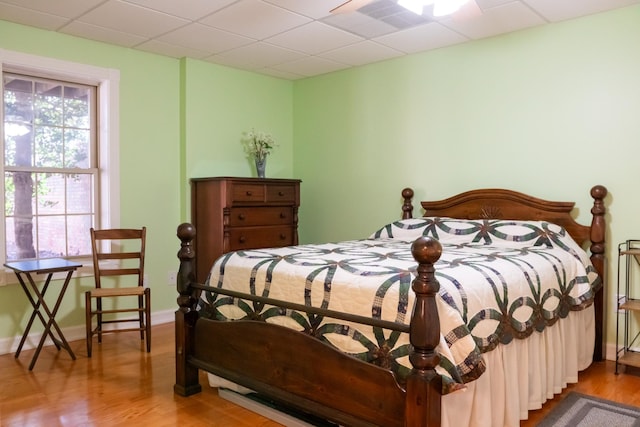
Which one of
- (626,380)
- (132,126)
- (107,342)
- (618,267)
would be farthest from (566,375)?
(132,126)

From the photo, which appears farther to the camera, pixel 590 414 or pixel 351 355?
pixel 590 414

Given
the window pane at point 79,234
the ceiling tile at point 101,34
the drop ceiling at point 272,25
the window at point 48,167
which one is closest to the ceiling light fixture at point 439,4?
the drop ceiling at point 272,25

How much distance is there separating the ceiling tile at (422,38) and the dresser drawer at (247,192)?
1.57 m

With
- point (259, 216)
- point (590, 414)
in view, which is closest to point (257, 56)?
point (259, 216)

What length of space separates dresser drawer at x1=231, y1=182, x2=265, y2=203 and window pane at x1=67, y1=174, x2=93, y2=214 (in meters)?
1.15

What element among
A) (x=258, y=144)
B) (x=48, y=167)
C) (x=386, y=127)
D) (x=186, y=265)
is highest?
(x=386, y=127)

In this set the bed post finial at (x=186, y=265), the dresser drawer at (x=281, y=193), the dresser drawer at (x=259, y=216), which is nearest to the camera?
the bed post finial at (x=186, y=265)

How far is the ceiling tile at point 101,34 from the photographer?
3.70 meters

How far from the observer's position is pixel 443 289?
205 centimetres

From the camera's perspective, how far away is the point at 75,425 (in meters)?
2.44

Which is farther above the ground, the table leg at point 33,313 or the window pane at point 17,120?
the window pane at point 17,120

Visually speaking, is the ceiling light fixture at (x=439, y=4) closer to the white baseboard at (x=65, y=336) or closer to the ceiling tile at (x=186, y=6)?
the ceiling tile at (x=186, y=6)

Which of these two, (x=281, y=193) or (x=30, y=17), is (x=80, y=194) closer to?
(x=30, y=17)

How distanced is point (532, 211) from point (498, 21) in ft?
4.44
